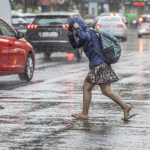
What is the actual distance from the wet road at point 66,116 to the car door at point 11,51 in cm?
44

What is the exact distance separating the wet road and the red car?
0.31 metres

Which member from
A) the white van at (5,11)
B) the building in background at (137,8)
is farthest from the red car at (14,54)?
the building in background at (137,8)

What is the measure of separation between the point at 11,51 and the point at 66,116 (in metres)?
4.45

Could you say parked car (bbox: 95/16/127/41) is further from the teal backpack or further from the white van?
the teal backpack

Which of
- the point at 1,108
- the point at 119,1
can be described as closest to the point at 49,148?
the point at 1,108

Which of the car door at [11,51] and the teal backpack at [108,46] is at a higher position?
the teal backpack at [108,46]

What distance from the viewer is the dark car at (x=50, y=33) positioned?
64.4 ft

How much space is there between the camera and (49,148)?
6.48 metres

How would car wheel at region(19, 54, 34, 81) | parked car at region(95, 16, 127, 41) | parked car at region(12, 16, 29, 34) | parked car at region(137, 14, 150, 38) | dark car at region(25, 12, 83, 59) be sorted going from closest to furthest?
car wheel at region(19, 54, 34, 81), dark car at region(25, 12, 83, 59), parked car at region(12, 16, 29, 34), parked car at region(95, 16, 127, 41), parked car at region(137, 14, 150, 38)

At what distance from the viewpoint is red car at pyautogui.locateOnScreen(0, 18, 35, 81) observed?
41.1 ft

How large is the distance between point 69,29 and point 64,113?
133 centimetres

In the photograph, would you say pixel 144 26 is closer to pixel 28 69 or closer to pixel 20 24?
pixel 20 24

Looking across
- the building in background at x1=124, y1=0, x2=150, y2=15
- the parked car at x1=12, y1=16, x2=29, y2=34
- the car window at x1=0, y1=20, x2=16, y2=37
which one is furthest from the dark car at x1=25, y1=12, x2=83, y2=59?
the building in background at x1=124, y1=0, x2=150, y2=15

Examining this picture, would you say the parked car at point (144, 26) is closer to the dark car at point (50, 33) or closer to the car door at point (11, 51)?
the dark car at point (50, 33)
